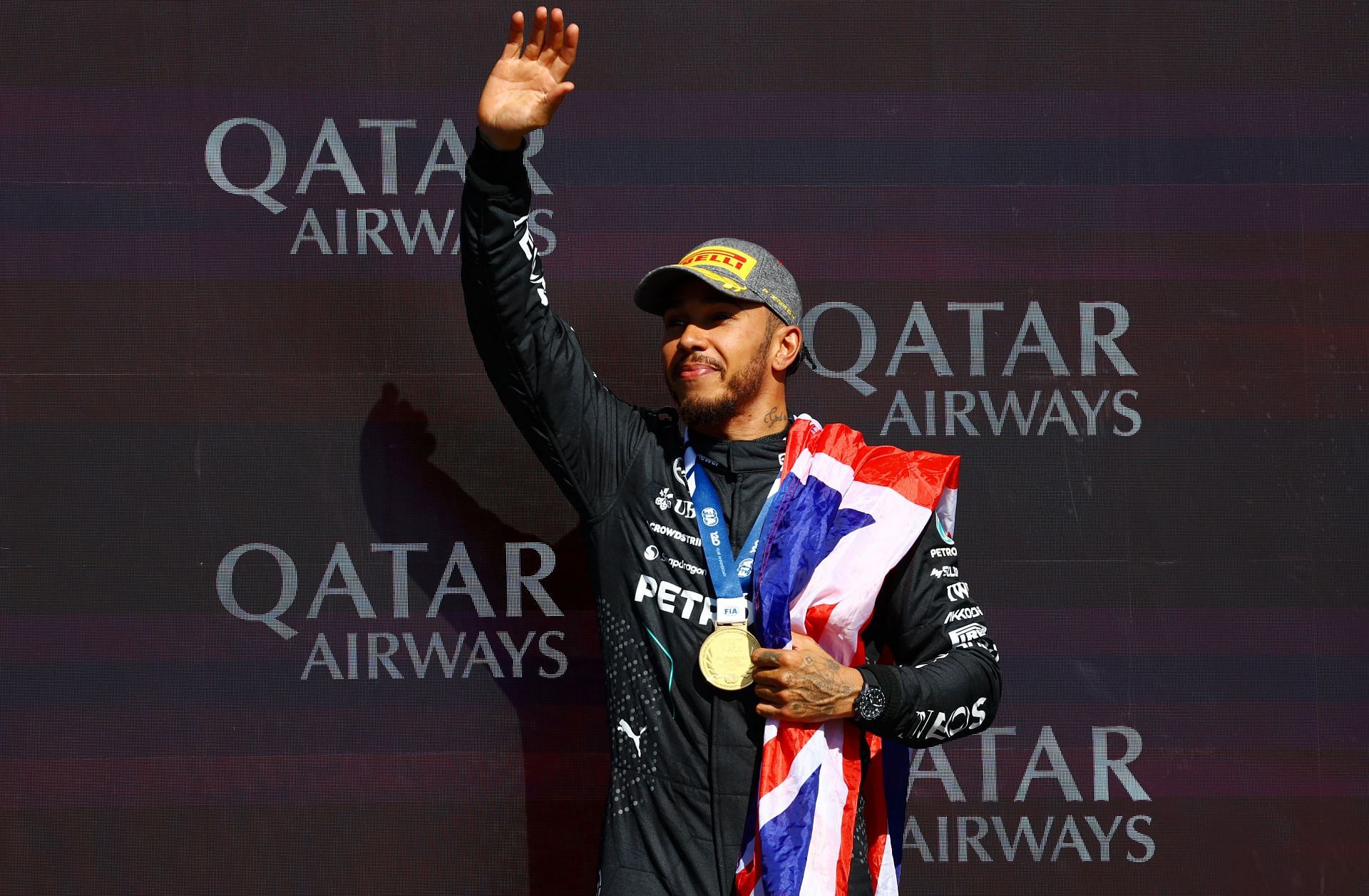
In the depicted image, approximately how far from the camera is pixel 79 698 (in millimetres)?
3285

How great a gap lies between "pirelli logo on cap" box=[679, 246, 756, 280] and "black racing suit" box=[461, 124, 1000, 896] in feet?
0.93

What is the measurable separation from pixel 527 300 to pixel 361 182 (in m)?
0.94

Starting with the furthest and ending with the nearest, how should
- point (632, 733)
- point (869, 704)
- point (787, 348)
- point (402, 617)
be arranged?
point (402, 617) → point (787, 348) → point (632, 733) → point (869, 704)

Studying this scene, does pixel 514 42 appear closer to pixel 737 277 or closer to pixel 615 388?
pixel 737 277

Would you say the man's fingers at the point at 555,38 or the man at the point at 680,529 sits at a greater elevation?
the man's fingers at the point at 555,38

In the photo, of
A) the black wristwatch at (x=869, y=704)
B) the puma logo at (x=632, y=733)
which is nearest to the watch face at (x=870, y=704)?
the black wristwatch at (x=869, y=704)

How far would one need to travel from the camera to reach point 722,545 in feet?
8.86

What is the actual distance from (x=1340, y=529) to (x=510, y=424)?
78.6 inches

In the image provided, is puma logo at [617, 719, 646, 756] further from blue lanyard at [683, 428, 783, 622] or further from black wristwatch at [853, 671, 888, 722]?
black wristwatch at [853, 671, 888, 722]

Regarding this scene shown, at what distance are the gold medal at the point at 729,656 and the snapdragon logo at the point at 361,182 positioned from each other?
3.91 feet

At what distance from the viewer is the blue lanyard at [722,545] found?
8.66ft

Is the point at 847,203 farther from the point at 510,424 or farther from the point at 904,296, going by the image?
the point at 510,424

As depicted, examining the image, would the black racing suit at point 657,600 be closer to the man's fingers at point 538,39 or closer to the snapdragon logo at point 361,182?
the man's fingers at point 538,39

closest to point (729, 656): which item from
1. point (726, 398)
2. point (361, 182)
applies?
point (726, 398)
